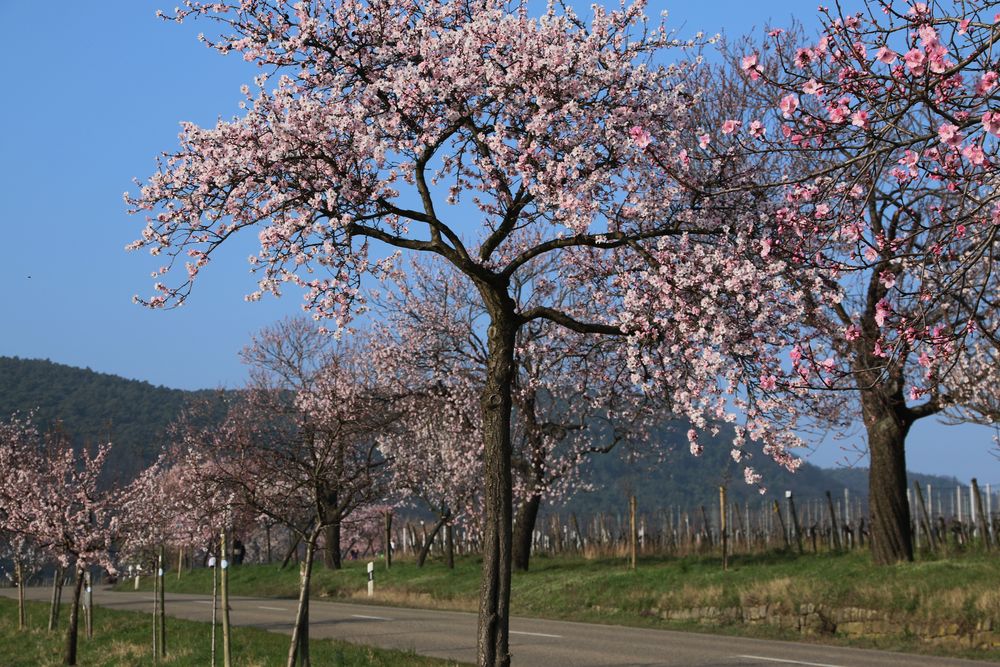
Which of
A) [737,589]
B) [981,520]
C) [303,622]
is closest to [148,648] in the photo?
[303,622]

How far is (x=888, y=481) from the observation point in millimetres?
23562

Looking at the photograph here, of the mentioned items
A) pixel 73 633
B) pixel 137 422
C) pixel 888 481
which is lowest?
pixel 73 633

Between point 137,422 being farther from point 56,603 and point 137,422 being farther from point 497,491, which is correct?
point 497,491

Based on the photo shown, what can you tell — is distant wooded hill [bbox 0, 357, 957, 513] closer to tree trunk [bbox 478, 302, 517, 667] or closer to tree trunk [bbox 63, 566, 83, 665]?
tree trunk [bbox 63, 566, 83, 665]

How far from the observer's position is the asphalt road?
1659 cm

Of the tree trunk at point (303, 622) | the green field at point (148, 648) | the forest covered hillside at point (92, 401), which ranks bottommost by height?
the green field at point (148, 648)

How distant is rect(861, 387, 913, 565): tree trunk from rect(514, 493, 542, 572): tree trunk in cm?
1219

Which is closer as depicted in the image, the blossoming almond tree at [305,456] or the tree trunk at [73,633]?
the blossoming almond tree at [305,456]

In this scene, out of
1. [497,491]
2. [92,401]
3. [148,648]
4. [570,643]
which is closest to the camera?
[497,491]

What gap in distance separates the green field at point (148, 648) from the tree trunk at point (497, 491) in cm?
242

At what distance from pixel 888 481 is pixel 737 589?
4266 millimetres

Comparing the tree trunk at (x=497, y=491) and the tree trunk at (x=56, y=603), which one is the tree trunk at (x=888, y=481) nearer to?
the tree trunk at (x=497, y=491)

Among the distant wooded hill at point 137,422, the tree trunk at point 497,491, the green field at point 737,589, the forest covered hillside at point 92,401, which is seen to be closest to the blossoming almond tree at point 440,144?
the tree trunk at point 497,491

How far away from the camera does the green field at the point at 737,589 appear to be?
19.0 metres
